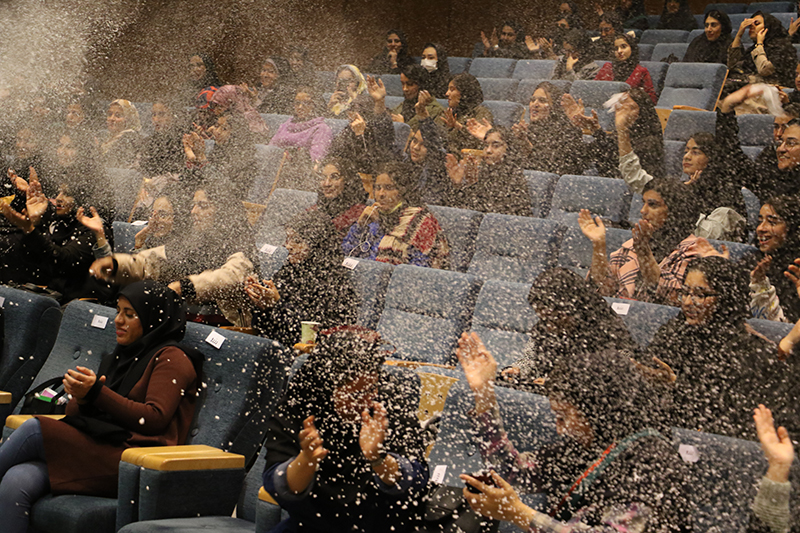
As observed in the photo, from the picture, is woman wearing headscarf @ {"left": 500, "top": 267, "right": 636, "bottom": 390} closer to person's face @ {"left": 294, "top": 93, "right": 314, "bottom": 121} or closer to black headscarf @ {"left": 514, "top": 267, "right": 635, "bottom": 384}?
black headscarf @ {"left": 514, "top": 267, "right": 635, "bottom": 384}

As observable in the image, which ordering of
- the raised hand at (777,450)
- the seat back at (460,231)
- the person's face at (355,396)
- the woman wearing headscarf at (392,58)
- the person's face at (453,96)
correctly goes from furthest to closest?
the woman wearing headscarf at (392,58)
the person's face at (453,96)
the seat back at (460,231)
the person's face at (355,396)
the raised hand at (777,450)

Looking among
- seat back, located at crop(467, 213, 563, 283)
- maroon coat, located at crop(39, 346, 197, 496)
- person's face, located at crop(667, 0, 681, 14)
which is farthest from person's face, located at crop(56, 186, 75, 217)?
person's face, located at crop(667, 0, 681, 14)

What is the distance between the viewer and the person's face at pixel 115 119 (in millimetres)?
3458

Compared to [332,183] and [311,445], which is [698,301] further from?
[332,183]

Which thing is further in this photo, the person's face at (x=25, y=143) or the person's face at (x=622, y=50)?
the person's face at (x=25, y=143)

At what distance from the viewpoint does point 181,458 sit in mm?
1295

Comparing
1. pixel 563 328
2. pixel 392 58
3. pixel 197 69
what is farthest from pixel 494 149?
pixel 197 69

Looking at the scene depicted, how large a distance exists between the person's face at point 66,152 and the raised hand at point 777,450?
3.18 m

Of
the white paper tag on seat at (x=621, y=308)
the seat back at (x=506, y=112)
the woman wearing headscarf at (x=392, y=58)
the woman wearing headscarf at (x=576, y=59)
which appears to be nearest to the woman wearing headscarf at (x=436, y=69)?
the woman wearing headscarf at (x=392, y=58)

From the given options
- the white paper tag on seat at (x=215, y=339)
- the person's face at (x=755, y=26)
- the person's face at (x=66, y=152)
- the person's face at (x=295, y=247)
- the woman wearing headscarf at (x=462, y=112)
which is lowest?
the person's face at (x=66, y=152)

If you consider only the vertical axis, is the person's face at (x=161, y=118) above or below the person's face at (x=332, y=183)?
below

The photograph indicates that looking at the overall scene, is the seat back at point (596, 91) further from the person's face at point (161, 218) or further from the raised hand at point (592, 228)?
the person's face at point (161, 218)

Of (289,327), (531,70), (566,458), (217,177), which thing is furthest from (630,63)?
(566,458)

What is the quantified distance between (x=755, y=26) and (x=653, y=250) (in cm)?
156
